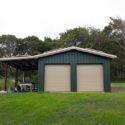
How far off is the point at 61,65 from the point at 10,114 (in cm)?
1018

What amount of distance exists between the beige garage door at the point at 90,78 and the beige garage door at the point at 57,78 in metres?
0.75

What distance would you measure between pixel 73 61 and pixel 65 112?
10394mm

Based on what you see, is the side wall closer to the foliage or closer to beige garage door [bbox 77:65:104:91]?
beige garage door [bbox 77:65:104:91]

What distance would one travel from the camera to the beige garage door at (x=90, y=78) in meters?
18.9

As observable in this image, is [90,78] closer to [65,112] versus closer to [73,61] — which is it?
[73,61]

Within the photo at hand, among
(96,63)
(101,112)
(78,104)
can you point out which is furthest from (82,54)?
(101,112)

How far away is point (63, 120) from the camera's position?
8.20m

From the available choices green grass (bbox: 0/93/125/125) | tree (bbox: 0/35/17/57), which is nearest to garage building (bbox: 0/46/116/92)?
green grass (bbox: 0/93/125/125)

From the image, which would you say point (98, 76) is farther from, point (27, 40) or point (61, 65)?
point (27, 40)

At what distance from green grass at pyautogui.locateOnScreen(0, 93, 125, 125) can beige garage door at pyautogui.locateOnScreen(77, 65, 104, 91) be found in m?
7.75

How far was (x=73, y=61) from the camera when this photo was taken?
19.2 metres

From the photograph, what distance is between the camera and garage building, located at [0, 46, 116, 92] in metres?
18.9

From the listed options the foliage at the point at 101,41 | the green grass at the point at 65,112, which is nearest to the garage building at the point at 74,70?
the green grass at the point at 65,112

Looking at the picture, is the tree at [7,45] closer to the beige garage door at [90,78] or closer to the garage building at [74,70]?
the garage building at [74,70]
